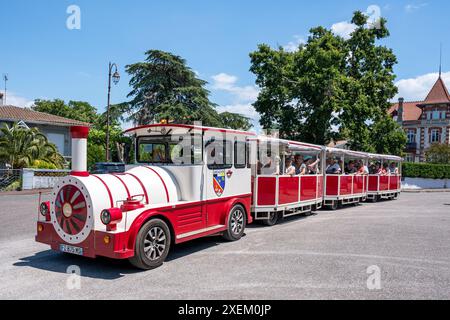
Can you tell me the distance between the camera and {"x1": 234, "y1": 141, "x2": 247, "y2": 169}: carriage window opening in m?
8.56

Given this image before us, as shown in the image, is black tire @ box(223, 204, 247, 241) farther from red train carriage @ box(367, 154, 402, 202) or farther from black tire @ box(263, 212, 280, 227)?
red train carriage @ box(367, 154, 402, 202)

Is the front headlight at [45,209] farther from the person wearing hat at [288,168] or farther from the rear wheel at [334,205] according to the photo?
the rear wheel at [334,205]

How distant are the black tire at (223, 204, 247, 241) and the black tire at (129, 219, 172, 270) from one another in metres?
2.14

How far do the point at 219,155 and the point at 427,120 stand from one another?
59.5m

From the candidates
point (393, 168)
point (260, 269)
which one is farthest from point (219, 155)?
point (393, 168)

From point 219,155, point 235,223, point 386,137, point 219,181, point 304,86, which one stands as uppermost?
point 304,86

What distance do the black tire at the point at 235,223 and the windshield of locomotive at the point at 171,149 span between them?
66.0 inches

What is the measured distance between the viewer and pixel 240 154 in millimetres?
8758

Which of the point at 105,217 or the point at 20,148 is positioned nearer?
the point at 105,217

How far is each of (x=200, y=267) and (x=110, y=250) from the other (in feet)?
5.05

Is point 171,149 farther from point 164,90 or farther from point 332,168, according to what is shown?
point 164,90

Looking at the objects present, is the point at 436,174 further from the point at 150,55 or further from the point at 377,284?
the point at 377,284

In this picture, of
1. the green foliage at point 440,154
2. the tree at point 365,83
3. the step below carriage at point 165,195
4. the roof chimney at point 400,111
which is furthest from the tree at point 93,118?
the roof chimney at point 400,111

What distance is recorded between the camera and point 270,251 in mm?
7523
